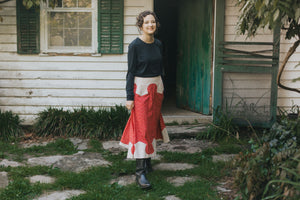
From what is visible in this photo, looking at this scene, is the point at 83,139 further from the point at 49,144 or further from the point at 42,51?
the point at 42,51

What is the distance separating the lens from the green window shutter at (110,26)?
19.7ft

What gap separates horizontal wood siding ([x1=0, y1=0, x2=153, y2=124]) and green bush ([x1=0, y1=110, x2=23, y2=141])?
27 cm

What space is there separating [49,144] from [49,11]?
2363 millimetres

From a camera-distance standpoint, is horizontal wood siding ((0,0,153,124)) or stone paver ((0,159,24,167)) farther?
horizontal wood siding ((0,0,153,124))

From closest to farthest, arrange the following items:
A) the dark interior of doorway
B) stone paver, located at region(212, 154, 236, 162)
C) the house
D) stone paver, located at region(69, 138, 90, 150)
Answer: stone paver, located at region(212, 154, 236, 162), stone paver, located at region(69, 138, 90, 150), the house, the dark interior of doorway

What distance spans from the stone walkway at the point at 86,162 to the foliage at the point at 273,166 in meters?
0.63

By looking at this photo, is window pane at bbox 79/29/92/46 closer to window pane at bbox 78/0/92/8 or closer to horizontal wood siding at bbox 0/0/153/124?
horizontal wood siding at bbox 0/0/153/124

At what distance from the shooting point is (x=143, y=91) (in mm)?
3701

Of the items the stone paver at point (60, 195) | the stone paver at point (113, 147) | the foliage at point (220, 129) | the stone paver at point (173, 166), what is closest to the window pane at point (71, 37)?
the stone paver at point (113, 147)

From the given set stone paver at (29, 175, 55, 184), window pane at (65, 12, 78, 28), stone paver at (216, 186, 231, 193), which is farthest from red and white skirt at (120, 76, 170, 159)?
window pane at (65, 12, 78, 28)

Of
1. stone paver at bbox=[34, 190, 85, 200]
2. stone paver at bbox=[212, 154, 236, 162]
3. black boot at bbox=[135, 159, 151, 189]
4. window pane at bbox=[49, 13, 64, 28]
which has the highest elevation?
window pane at bbox=[49, 13, 64, 28]

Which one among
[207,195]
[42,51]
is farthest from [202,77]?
[207,195]

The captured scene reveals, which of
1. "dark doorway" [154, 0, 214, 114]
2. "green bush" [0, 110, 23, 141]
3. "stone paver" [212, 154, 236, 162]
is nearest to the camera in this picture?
"stone paver" [212, 154, 236, 162]

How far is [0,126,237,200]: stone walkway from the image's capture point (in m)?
3.59
